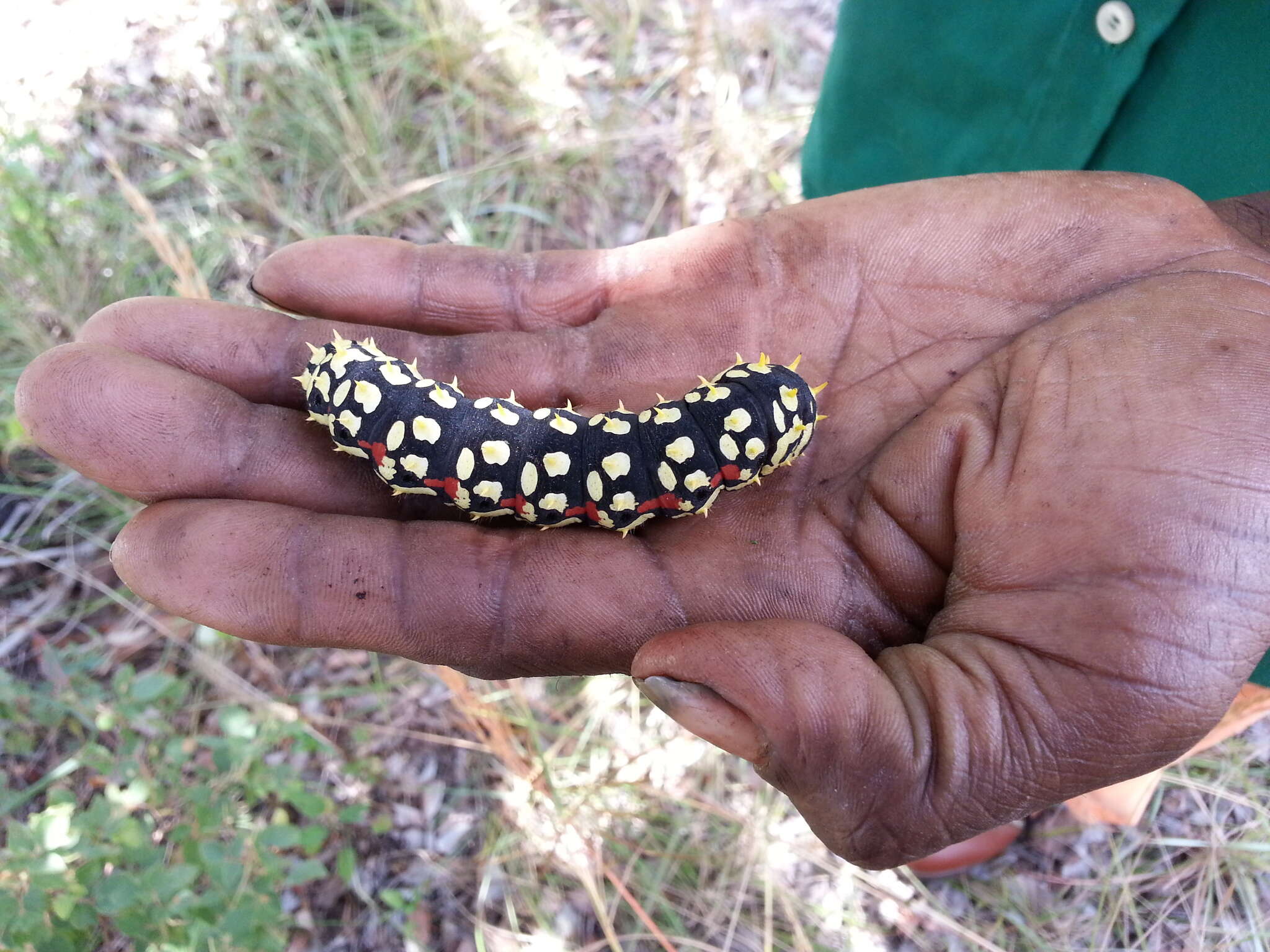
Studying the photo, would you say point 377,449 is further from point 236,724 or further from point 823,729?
point 823,729

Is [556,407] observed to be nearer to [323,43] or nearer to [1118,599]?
[1118,599]

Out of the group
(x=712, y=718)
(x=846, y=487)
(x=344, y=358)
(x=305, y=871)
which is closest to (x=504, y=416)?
(x=344, y=358)

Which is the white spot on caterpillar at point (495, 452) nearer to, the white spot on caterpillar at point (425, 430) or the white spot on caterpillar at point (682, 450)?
the white spot on caterpillar at point (425, 430)

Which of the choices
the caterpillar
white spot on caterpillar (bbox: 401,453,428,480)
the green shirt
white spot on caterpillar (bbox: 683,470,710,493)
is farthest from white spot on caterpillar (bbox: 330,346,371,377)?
the green shirt

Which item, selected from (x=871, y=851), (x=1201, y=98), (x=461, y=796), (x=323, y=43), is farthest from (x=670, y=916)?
(x=323, y=43)

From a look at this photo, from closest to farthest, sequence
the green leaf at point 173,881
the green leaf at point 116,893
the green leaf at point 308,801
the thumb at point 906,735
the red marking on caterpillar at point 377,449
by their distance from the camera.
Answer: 1. the thumb at point 906,735
2. the green leaf at point 116,893
3. the green leaf at point 173,881
4. the red marking on caterpillar at point 377,449
5. the green leaf at point 308,801

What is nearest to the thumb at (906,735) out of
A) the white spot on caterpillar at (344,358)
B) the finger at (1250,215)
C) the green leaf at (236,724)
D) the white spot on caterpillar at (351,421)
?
the white spot on caterpillar at (351,421)

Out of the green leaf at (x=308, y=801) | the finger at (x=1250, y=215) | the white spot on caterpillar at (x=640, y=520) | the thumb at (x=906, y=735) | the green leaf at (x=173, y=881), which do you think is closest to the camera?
the thumb at (x=906, y=735)
